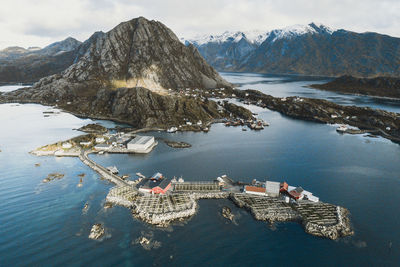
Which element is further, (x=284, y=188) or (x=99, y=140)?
(x=99, y=140)

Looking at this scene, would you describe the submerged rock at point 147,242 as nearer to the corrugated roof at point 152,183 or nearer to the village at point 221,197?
the village at point 221,197

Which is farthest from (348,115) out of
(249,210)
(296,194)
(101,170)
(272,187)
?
(101,170)

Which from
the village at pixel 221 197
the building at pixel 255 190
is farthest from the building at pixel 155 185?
the building at pixel 255 190

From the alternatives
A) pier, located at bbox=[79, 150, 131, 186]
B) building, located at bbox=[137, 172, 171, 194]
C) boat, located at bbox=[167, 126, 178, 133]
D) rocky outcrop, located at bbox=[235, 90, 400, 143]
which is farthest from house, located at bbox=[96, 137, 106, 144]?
rocky outcrop, located at bbox=[235, 90, 400, 143]

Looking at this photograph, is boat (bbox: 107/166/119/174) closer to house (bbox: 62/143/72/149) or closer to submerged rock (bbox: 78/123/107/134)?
house (bbox: 62/143/72/149)

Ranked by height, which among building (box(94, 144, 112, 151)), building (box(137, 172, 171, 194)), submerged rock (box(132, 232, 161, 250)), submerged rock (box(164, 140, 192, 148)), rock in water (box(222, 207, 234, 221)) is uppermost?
building (box(94, 144, 112, 151))

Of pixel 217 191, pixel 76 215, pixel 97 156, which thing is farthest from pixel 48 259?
pixel 97 156

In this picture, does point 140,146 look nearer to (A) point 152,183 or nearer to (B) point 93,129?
(A) point 152,183
